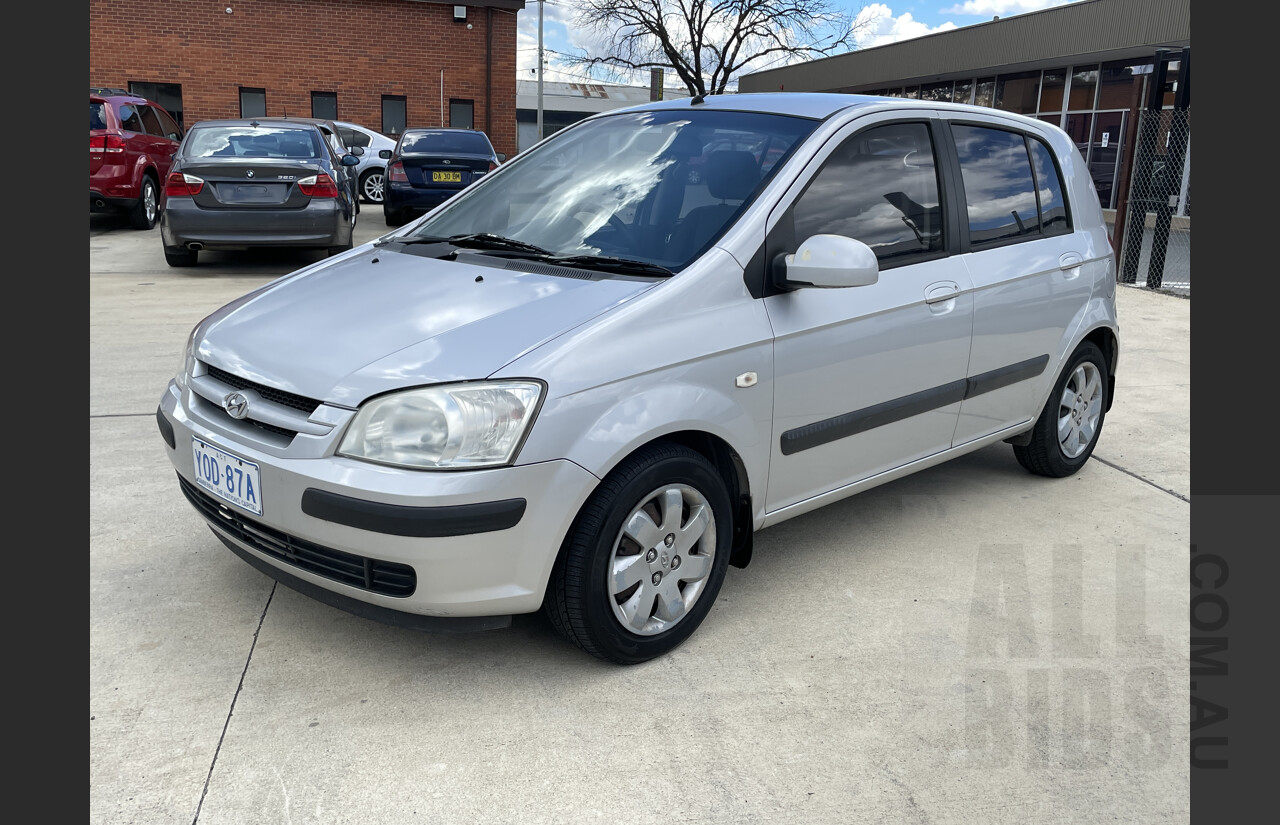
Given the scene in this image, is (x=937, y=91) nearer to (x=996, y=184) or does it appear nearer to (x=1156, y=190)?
(x=1156, y=190)

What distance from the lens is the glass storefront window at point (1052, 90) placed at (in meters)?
21.6

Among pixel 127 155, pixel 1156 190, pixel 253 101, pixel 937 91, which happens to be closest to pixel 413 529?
pixel 1156 190

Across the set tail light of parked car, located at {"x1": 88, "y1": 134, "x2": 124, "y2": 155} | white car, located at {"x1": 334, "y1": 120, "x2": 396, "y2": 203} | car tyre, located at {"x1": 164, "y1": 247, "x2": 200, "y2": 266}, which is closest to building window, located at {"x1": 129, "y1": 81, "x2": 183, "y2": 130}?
white car, located at {"x1": 334, "y1": 120, "x2": 396, "y2": 203}

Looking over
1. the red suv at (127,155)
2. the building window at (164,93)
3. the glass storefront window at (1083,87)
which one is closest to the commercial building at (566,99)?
the building window at (164,93)

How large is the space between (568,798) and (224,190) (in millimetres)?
8613

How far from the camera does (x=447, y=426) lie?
2.51 meters

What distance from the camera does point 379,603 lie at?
263cm

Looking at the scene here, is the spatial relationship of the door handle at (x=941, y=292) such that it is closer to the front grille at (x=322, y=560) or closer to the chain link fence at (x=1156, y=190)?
the front grille at (x=322, y=560)

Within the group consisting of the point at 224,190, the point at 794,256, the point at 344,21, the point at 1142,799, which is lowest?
the point at 1142,799

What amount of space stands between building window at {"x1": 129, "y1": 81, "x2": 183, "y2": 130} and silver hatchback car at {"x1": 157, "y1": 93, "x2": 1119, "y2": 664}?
966 inches

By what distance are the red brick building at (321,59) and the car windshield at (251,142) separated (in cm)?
1544
